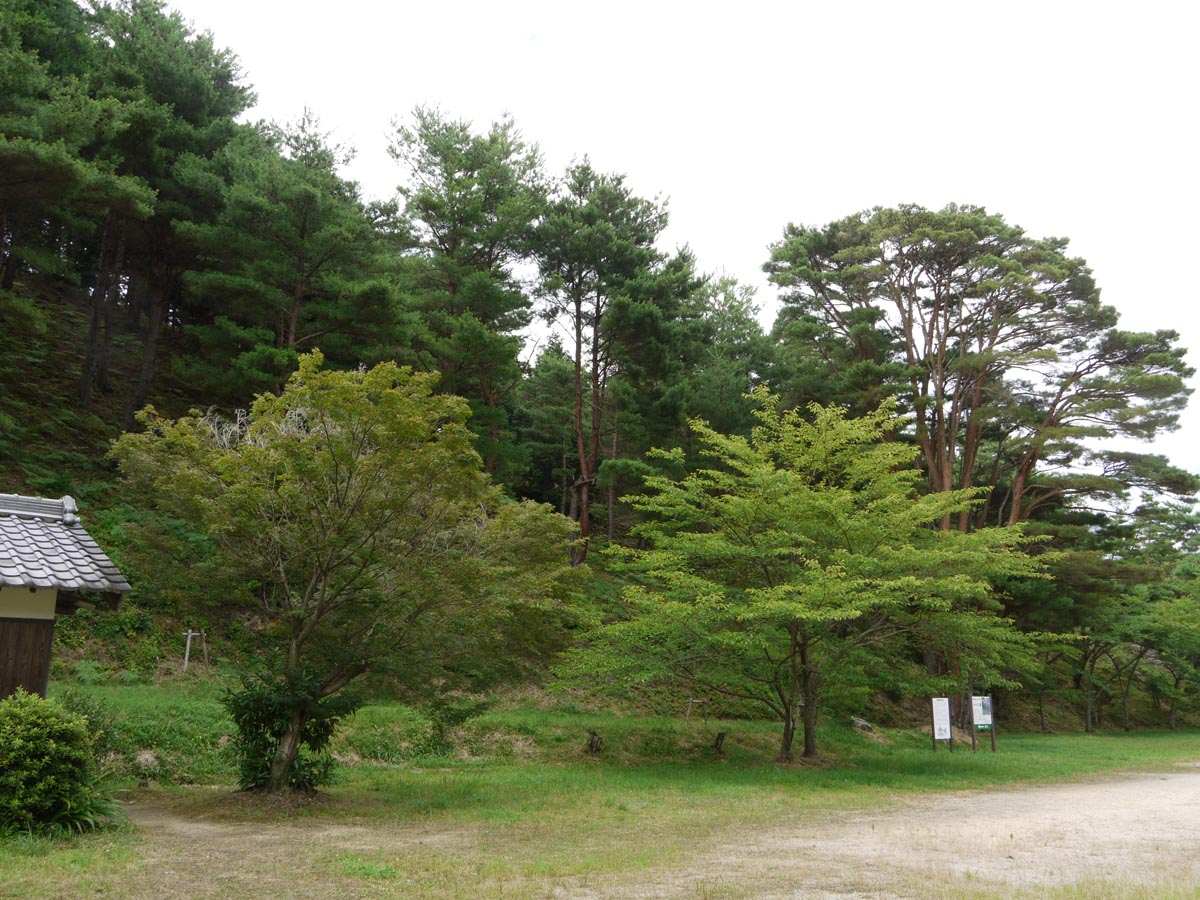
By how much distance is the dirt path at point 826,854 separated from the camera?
6418mm

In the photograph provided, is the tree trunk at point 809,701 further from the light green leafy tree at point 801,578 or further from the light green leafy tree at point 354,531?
the light green leafy tree at point 354,531

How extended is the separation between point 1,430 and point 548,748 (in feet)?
Result: 47.3

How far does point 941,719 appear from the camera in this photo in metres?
20.6

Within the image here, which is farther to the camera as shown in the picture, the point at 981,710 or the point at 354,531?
the point at 981,710

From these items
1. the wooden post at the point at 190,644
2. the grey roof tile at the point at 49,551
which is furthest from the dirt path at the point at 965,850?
the wooden post at the point at 190,644

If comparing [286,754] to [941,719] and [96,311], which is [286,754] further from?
[96,311]

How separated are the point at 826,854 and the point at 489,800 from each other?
16.7 feet

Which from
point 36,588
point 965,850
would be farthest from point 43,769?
point 965,850

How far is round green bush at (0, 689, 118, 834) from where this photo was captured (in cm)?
723

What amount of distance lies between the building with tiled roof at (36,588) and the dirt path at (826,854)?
6.70 feet

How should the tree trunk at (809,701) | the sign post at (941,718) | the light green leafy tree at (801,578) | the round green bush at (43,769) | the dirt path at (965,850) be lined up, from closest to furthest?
the dirt path at (965,850) < the round green bush at (43,769) < the light green leafy tree at (801,578) < the tree trunk at (809,701) < the sign post at (941,718)

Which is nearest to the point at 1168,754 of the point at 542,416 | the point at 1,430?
the point at 542,416

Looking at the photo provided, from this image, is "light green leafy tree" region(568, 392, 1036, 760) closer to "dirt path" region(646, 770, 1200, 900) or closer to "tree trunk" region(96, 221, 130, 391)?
"dirt path" region(646, 770, 1200, 900)

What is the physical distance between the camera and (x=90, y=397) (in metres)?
22.9
